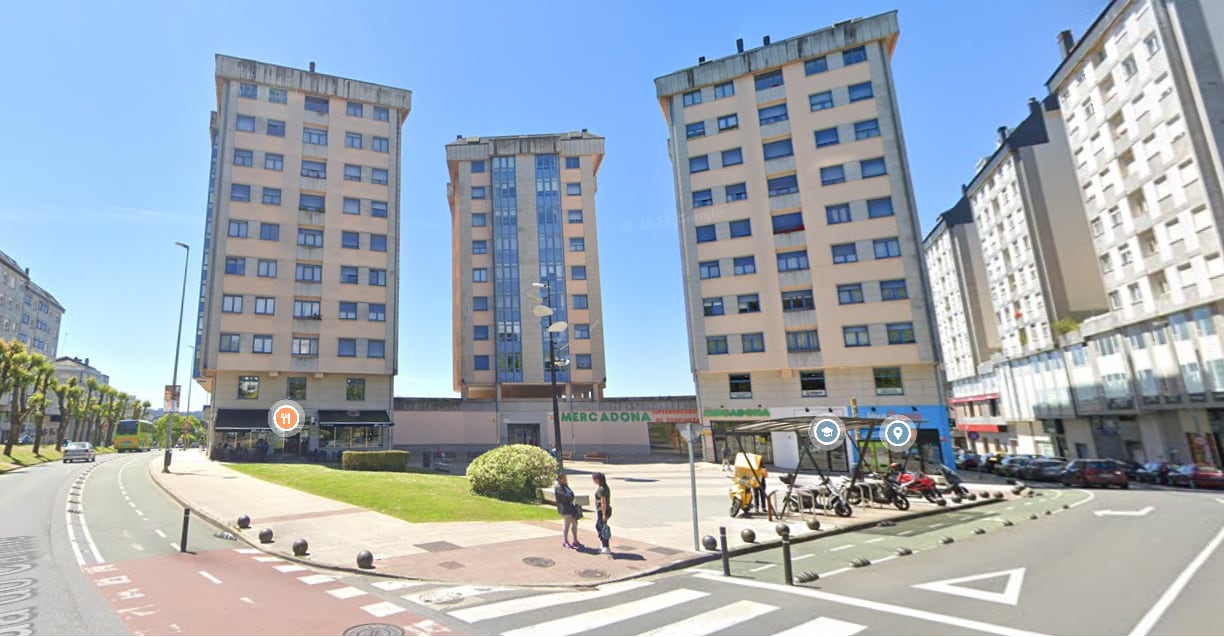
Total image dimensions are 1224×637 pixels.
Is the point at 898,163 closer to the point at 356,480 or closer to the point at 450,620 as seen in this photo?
the point at 356,480

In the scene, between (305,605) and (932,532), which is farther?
(932,532)

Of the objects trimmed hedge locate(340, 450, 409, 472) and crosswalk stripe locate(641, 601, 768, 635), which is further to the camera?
trimmed hedge locate(340, 450, 409, 472)

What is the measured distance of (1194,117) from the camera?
3322 cm

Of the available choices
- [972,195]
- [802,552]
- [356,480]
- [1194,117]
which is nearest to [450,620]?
[802,552]

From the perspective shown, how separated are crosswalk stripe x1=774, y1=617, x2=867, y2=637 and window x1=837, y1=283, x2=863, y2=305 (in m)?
34.5

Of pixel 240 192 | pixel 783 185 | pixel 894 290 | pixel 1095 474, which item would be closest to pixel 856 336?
pixel 894 290

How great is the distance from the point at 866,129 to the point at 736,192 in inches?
400

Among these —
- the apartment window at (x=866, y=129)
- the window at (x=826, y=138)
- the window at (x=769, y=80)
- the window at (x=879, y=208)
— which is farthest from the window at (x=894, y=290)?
the window at (x=769, y=80)

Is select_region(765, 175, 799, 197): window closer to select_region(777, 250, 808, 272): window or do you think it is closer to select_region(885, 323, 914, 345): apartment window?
select_region(777, 250, 808, 272): window

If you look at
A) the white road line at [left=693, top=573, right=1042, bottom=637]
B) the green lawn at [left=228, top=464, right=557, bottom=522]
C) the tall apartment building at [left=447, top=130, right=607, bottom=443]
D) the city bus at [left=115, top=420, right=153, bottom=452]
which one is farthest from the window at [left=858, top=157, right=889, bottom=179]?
the city bus at [left=115, top=420, right=153, bottom=452]

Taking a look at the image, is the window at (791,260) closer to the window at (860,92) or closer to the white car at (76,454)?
the window at (860,92)

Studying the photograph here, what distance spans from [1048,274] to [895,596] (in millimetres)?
53623

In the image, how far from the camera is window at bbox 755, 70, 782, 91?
142ft

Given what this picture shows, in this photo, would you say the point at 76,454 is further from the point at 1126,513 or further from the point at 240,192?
the point at 1126,513
